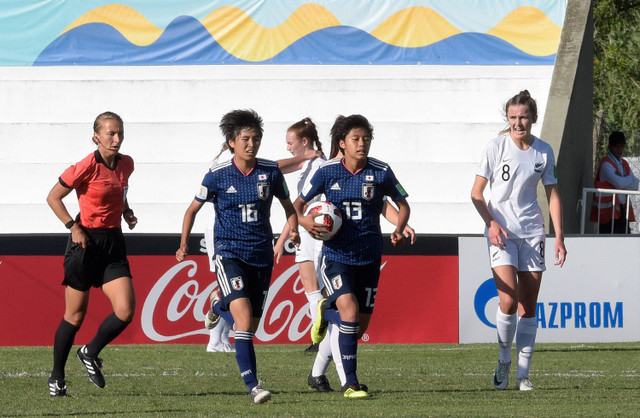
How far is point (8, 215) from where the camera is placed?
16.1m

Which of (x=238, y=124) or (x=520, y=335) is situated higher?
(x=238, y=124)

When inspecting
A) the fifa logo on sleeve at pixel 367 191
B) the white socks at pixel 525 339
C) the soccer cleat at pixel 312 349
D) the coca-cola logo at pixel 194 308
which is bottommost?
the soccer cleat at pixel 312 349

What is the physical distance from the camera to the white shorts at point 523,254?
25.4ft

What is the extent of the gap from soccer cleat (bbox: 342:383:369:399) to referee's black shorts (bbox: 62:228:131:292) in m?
1.66

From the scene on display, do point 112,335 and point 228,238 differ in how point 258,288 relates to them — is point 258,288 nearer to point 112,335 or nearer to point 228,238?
point 228,238

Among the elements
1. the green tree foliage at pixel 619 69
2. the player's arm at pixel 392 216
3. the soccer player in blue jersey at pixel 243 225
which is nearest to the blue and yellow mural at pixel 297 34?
the green tree foliage at pixel 619 69

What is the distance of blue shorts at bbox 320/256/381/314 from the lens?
24.3 feet

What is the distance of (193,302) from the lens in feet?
39.1

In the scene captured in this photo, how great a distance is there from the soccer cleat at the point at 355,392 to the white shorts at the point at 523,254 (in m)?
1.31

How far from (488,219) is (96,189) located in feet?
8.69

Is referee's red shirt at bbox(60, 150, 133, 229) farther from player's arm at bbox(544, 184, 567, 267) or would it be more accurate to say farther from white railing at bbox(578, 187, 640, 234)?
white railing at bbox(578, 187, 640, 234)

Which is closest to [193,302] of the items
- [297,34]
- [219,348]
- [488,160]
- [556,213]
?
[219,348]

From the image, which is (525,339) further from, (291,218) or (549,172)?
(291,218)

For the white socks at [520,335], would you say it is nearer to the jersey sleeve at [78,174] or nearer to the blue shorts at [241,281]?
the blue shorts at [241,281]
